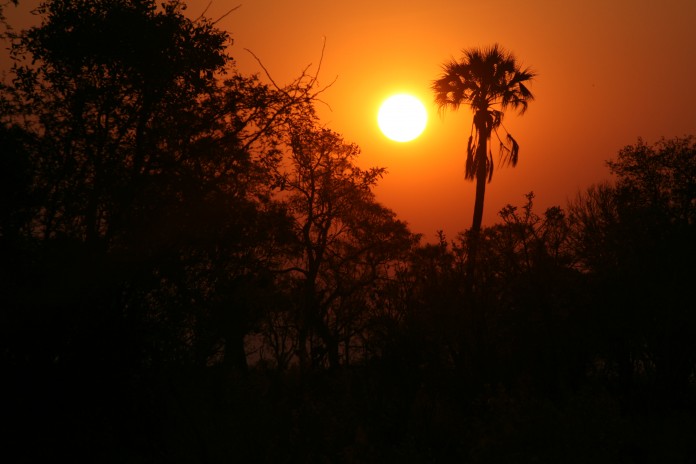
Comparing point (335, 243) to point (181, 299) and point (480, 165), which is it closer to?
point (480, 165)

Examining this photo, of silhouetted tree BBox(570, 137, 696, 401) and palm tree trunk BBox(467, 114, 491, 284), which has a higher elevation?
palm tree trunk BBox(467, 114, 491, 284)

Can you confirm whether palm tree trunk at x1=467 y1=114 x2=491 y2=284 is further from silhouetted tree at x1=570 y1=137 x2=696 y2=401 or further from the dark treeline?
the dark treeline

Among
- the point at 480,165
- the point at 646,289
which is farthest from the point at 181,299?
the point at 480,165

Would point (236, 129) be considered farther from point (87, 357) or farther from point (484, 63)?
point (484, 63)

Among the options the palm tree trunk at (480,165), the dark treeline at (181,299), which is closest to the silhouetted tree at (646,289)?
the dark treeline at (181,299)

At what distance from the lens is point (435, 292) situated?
70.8 ft

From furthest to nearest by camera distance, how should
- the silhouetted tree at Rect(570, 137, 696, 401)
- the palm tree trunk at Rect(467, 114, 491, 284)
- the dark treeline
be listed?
the palm tree trunk at Rect(467, 114, 491, 284), the silhouetted tree at Rect(570, 137, 696, 401), the dark treeline

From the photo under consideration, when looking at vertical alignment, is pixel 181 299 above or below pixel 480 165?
below

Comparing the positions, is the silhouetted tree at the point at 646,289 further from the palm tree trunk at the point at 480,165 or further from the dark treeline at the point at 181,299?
the palm tree trunk at the point at 480,165

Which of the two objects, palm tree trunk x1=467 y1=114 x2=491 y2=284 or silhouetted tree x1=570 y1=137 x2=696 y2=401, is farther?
palm tree trunk x1=467 y1=114 x2=491 y2=284

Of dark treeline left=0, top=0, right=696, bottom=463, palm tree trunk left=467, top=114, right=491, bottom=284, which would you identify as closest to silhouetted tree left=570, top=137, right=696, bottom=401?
dark treeline left=0, top=0, right=696, bottom=463

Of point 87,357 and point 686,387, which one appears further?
point 686,387

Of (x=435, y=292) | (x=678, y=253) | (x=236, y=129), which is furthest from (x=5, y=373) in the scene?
(x=678, y=253)

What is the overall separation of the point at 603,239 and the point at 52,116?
1680cm
